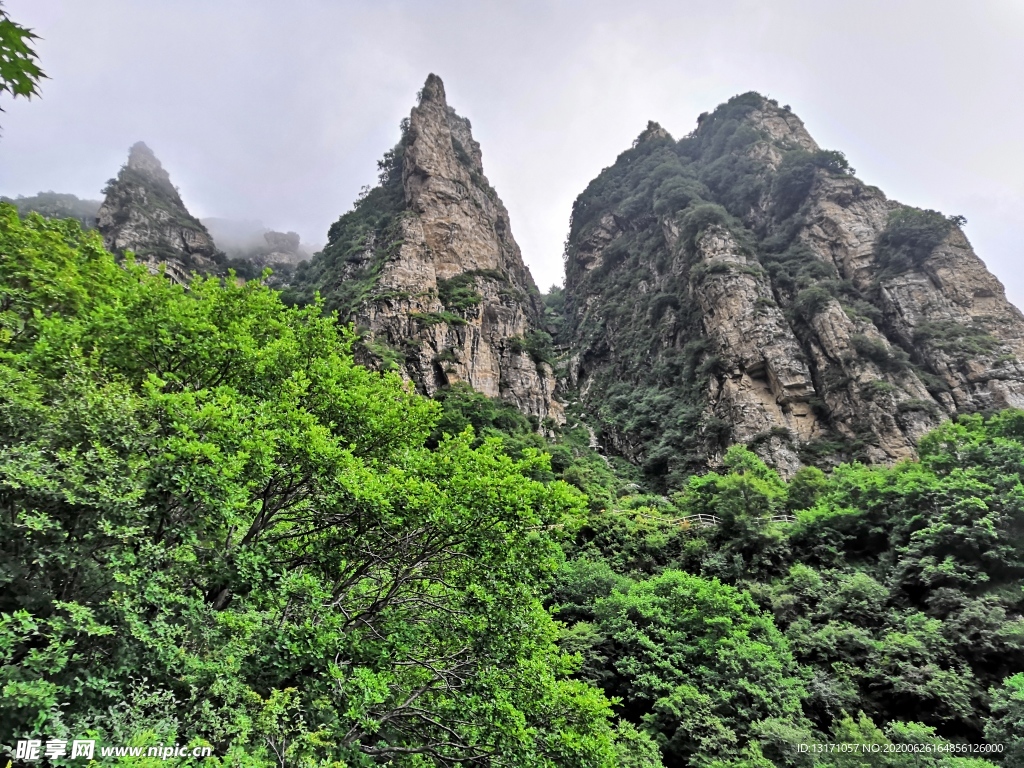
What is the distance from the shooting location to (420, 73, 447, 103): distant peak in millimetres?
64250

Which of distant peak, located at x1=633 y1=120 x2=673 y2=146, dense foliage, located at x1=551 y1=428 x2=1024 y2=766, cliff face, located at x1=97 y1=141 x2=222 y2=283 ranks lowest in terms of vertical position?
dense foliage, located at x1=551 y1=428 x2=1024 y2=766

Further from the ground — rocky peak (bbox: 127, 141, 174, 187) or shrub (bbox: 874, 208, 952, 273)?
rocky peak (bbox: 127, 141, 174, 187)

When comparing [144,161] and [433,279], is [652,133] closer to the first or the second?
[433,279]

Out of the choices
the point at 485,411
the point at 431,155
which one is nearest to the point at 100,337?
the point at 485,411

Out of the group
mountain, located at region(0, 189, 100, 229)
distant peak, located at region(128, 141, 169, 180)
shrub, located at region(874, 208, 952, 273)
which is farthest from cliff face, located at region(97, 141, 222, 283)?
shrub, located at region(874, 208, 952, 273)

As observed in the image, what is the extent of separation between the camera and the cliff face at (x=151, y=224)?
57750 mm

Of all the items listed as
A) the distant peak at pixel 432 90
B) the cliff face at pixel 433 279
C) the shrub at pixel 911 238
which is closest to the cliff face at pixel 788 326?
the shrub at pixel 911 238

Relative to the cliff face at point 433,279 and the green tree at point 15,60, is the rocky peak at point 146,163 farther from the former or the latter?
the green tree at point 15,60

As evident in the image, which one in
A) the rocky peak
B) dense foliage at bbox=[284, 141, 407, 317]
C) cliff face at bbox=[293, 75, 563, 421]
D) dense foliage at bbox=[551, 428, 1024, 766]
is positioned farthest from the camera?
the rocky peak

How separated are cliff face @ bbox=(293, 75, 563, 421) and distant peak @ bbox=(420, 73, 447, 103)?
0.20 metres

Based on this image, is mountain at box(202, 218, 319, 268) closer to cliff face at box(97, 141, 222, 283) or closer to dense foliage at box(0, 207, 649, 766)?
cliff face at box(97, 141, 222, 283)

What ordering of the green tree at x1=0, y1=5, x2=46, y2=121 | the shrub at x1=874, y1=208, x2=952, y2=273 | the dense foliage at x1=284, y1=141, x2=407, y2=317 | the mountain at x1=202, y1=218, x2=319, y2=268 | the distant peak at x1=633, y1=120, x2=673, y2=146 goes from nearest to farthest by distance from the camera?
the green tree at x1=0, y1=5, x2=46, y2=121 < the shrub at x1=874, y1=208, x2=952, y2=273 < the dense foliage at x1=284, y1=141, x2=407, y2=317 < the distant peak at x1=633, y1=120, x2=673, y2=146 < the mountain at x1=202, y1=218, x2=319, y2=268

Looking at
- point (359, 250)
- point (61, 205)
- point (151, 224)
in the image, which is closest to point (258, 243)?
point (61, 205)

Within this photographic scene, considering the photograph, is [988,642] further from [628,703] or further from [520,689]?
[520,689]
